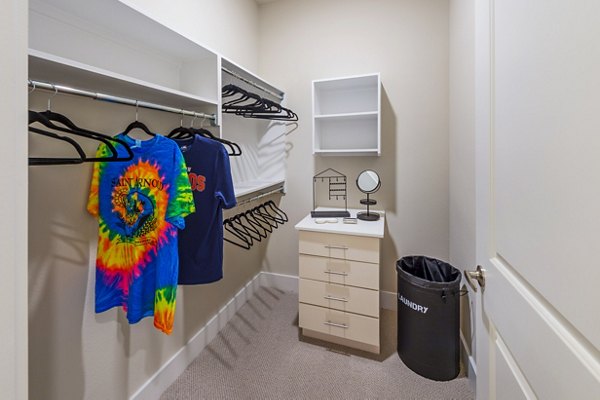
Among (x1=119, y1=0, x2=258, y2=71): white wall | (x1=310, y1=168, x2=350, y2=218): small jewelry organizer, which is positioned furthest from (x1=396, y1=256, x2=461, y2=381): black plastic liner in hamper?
(x1=119, y1=0, x2=258, y2=71): white wall

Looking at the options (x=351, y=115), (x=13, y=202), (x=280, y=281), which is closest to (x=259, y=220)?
(x=280, y=281)

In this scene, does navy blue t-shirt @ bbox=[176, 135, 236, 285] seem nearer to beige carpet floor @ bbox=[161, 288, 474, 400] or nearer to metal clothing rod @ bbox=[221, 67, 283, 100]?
metal clothing rod @ bbox=[221, 67, 283, 100]

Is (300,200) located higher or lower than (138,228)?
higher

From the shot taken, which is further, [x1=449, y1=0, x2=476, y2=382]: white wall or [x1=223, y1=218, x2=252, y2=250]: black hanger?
[x1=223, y1=218, x2=252, y2=250]: black hanger

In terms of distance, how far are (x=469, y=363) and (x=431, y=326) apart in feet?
1.06

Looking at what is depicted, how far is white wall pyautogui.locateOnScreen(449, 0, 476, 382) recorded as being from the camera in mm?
1526

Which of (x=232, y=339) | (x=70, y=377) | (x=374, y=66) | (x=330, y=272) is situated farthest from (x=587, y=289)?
(x=374, y=66)

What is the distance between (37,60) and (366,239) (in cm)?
169

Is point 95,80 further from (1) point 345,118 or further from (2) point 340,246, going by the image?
(1) point 345,118

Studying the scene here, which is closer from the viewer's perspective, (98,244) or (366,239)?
(98,244)

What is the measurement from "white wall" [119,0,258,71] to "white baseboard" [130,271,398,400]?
1836 millimetres

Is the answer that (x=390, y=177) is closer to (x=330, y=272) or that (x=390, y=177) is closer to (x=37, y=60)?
(x=330, y=272)

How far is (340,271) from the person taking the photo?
1818 millimetres

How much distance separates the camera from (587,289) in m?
0.43
